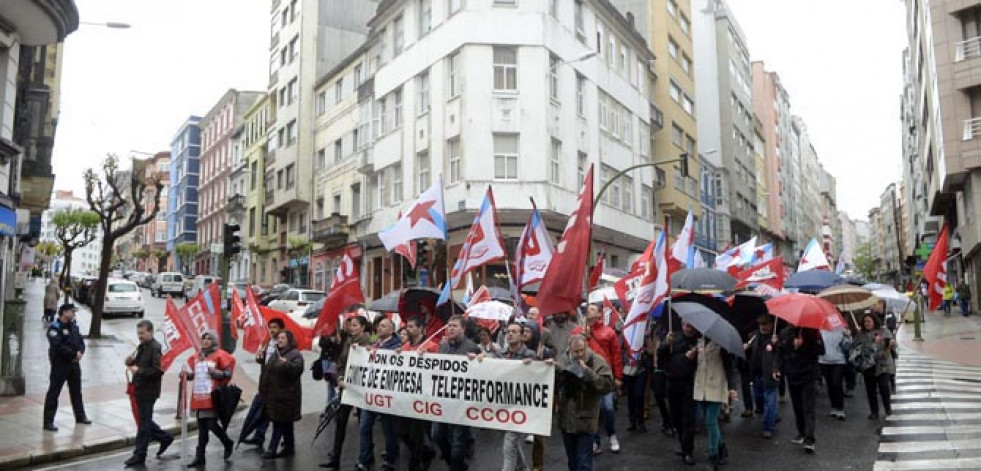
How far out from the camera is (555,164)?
28.8 meters

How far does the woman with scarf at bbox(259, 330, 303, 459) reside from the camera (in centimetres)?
868

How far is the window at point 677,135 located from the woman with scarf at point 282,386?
36501 millimetres

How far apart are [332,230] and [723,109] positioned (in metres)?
34.2

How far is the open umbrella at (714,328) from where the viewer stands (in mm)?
7754

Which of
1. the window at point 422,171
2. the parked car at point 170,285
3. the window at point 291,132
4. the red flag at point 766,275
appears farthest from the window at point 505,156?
the parked car at point 170,285

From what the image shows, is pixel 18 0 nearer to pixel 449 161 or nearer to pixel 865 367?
pixel 865 367

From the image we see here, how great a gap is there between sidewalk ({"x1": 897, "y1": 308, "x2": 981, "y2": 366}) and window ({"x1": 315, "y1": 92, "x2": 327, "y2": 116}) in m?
32.2

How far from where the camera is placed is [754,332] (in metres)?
11.3

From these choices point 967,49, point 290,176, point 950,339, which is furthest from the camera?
point 290,176

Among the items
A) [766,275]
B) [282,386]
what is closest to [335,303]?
[282,386]

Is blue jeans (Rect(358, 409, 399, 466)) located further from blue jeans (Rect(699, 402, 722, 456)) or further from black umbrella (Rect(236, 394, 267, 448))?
blue jeans (Rect(699, 402, 722, 456))

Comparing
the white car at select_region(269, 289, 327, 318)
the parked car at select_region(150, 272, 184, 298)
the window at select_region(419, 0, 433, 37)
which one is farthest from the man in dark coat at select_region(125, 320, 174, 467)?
the parked car at select_region(150, 272, 184, 298)

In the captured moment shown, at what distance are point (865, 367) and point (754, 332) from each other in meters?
1.59

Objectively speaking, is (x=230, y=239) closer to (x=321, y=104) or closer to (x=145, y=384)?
(x=145, y=384)
